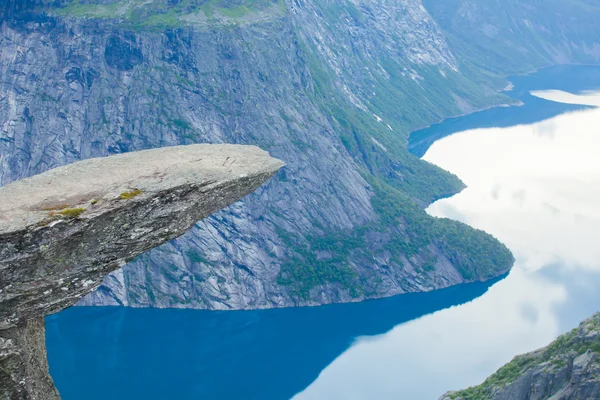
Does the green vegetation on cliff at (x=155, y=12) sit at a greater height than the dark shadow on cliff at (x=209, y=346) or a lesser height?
greater

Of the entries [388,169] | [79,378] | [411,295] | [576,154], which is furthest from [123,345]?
[576,154]

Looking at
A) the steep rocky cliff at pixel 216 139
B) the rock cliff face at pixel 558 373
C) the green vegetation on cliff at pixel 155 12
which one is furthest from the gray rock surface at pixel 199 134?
the rock cliff face at pixel 558 373

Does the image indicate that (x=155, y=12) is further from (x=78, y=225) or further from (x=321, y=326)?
(x=78, y=225)

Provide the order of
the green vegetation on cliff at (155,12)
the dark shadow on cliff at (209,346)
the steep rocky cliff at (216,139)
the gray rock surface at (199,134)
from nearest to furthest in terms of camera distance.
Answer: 1. the dark shadow on cliff at (209,346)
2. the gray rock surface at (199,134)
3. the steep rocky cliff at (216,139)
4. the green vegetation on cliff at (155,12)

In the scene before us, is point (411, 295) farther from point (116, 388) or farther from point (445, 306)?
point (116, 388)

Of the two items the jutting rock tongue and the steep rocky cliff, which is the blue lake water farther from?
the jutting rock tongue

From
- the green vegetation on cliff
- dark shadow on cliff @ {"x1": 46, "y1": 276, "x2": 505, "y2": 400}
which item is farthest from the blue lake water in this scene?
the green vegetation on cliff

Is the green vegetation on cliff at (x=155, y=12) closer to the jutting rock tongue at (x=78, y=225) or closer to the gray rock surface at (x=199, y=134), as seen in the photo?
the gray rock surface at (x=199, y=134)

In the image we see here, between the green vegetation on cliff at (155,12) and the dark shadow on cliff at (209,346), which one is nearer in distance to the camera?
the dark shadow on cliff at (209,346)
